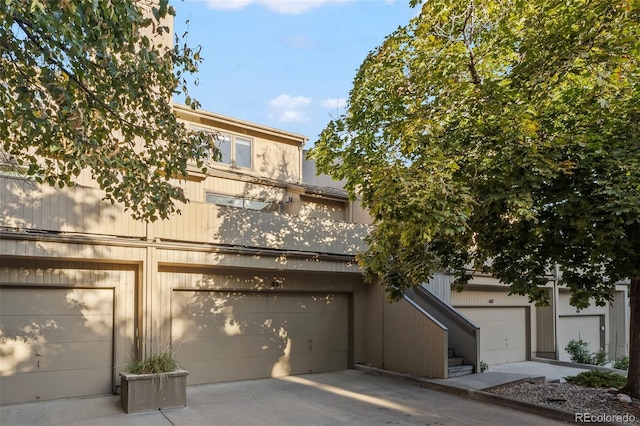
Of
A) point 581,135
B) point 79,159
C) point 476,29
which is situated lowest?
point 79,159

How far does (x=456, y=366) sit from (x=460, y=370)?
0.29 metres

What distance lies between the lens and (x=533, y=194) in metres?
7.33

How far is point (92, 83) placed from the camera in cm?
586

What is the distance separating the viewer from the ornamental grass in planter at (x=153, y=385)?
25.8 feet

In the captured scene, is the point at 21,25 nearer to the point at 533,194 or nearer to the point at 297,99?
the point at 533,194

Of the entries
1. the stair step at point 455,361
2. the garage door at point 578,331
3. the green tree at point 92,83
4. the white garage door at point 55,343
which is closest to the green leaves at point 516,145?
the stair step at point 455,361

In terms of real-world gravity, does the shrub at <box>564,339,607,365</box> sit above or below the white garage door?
below

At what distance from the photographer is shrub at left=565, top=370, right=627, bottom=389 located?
32.2 feet

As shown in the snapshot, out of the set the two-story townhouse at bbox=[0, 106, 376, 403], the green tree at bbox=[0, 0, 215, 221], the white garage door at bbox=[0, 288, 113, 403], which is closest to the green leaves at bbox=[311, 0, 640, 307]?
the two-story townhouse at bbox=[0, 106, 376, 403]

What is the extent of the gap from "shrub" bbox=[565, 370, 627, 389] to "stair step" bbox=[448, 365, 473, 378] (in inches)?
84.1

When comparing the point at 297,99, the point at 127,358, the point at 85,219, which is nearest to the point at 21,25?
the point at 85,219

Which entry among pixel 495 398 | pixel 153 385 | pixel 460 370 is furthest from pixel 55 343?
pixel 460 370

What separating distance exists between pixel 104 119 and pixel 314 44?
5517 millimetres

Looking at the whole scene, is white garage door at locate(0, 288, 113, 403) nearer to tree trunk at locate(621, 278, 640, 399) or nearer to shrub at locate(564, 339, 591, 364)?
tree trunk at locate(621, 278, 640, 399)
